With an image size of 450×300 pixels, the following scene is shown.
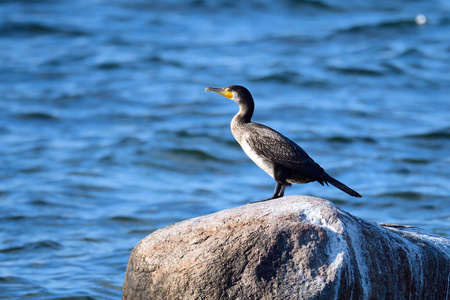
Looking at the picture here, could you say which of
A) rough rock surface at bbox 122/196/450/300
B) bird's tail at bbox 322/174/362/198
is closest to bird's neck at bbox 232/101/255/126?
bird's tail at bbox 322/174/362/198

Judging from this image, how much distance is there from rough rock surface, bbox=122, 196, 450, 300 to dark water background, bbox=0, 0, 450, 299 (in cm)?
313

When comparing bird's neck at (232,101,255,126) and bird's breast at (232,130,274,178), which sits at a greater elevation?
bird's neck at (232,101,255,126)

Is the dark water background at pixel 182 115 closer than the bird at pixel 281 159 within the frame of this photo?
No

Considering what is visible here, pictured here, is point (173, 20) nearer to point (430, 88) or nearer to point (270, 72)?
point (270, 72)

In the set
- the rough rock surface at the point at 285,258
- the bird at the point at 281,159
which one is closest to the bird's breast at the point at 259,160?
the bird at the point at 281,159

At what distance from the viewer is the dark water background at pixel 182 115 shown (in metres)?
10.5

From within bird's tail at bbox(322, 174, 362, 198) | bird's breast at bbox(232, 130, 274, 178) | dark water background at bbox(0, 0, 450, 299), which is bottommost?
dark water background at bbox(0, 0, 450, 299)

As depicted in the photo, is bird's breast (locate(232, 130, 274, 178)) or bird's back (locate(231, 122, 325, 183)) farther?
bird's breast (locate(232, 130, 274, 178))

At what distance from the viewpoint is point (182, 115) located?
1556 cm

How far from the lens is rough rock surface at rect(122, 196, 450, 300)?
16.8ft

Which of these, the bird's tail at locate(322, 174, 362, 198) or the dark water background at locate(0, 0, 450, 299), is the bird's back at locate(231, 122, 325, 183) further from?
the dark water background at locate(0, 0, 450, 299)

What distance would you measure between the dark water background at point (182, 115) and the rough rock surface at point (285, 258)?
313cm

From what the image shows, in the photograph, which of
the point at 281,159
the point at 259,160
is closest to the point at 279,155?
the point at 281,159

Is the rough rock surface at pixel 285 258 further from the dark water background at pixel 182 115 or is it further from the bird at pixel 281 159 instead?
the dark water background at pixel 182 115
